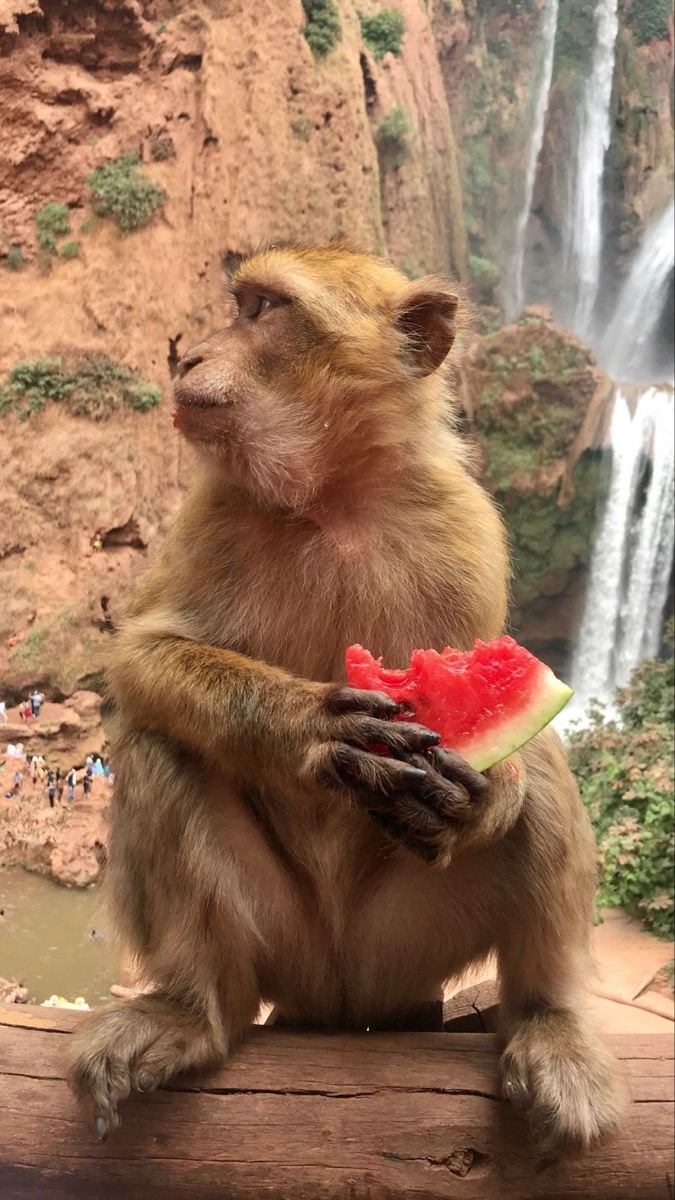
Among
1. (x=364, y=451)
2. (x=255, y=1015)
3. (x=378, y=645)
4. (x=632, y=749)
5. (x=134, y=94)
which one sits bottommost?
(x=632, y=749)

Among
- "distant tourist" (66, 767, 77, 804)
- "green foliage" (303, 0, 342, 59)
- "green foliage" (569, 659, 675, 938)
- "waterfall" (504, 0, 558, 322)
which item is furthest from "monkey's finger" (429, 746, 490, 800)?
"waterfall" (504, 0, 558, 322)

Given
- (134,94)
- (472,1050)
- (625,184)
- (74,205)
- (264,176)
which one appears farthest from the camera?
(625,184)

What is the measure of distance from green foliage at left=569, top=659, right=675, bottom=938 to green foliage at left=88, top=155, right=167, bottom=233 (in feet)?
18.3

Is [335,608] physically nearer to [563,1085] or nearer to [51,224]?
[563,1085]

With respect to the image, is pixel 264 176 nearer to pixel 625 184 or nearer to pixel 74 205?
pixel 74 205

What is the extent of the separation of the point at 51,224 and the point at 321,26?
17.2ft

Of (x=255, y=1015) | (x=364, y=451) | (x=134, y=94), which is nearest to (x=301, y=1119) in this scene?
(x=255, y=1015)

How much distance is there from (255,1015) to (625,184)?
51.0ft

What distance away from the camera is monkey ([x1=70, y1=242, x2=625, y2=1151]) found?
1851 millimetres

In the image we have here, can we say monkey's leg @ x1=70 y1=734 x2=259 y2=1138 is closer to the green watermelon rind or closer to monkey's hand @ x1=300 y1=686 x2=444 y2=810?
monkey's hand @ x1=300 y1=686 x2=444 y2=810

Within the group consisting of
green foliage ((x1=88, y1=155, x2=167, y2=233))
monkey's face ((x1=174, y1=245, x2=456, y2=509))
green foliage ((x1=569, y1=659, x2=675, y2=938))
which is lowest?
green foliage ((x1=569, y1=659, x2=675, y2=938))

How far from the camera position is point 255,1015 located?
6.73ft

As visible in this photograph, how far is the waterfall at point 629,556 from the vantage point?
13336 millimetres

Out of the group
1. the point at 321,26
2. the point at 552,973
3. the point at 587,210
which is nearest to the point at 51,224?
the point at 552,973
